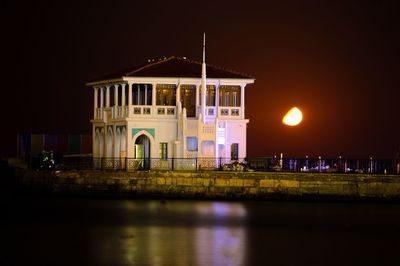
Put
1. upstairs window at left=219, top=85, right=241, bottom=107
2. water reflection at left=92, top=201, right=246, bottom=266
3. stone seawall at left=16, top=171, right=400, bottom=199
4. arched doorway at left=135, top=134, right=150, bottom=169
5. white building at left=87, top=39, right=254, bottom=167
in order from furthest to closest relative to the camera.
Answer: upstairs window at left=219, top=85, right=241, bottom=107 < arched doorway at left=135, top=134, right=150, bottom=169 < white building at left=87, top=39, right=254, bottom=167 < stone seawall at left=16, top=171, right=400, bottom=199 < water reflection at left=92, top=201, right=246, bottom=266

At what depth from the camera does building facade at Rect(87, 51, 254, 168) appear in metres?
59.5

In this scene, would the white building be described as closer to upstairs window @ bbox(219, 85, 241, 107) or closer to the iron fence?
upstairs window @ bbox(219, 85, 241, 107)

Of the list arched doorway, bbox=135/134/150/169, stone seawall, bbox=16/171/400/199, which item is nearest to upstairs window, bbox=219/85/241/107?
arched doorway, bbox=135/134/150/169

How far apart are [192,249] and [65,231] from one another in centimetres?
687

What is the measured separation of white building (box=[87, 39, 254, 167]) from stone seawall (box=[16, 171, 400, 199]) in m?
2.46

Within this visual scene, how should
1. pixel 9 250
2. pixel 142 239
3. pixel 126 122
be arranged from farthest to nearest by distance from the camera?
pixel 126 122 < pixel 142 239 < pixel 9 250

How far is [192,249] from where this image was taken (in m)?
40.7

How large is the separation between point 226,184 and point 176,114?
6.61 metres

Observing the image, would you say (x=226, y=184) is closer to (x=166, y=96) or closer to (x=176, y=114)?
(x=176, y=114)

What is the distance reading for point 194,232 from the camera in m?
45.8

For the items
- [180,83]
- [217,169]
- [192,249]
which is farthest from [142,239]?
[180,83]

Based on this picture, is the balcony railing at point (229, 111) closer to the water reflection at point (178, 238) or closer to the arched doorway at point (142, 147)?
the arched doorway at point (142, 147)

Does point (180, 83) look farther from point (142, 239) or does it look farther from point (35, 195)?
point (142, 239)

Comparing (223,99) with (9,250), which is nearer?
(9,250)
